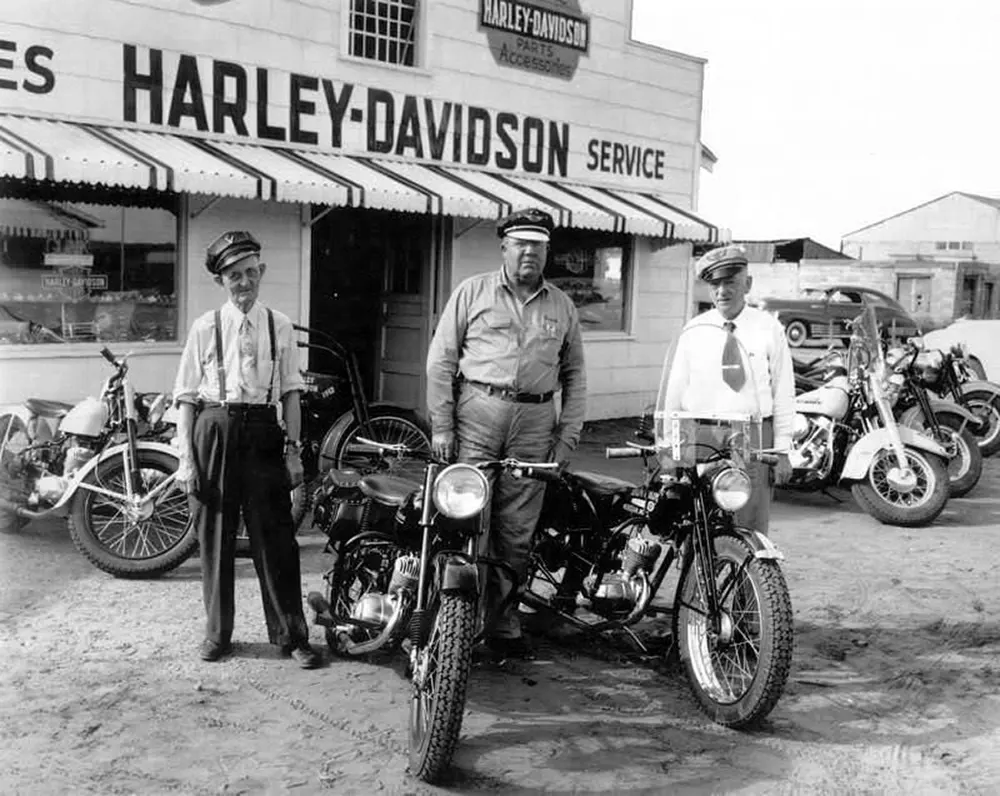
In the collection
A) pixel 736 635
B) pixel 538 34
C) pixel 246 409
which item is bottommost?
pixel 736 635

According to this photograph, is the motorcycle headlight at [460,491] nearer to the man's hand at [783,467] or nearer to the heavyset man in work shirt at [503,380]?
the heavyset man in work shirt at [503,380]

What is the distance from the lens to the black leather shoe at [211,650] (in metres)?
4.93

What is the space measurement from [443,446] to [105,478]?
7.57 ft

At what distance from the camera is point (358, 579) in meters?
4.87

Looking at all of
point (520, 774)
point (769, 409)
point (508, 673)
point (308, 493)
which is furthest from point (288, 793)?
point (308, 493)

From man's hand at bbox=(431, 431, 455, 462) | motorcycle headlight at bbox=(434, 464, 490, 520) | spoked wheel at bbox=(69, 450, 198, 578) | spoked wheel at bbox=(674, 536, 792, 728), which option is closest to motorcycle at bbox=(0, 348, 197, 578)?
spoked wheel at bbox=(69, 450, 198, 578)

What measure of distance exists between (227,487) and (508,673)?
1.43 meters

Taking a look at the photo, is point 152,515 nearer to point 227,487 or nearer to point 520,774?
point 227,487

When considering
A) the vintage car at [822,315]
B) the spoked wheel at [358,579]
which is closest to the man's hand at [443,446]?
the spoked wheel at [358,579]

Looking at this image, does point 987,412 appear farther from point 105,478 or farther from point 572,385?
point 105,478

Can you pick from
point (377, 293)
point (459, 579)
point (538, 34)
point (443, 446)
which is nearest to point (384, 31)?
point (538, 34)

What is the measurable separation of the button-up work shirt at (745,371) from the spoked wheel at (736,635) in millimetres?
864

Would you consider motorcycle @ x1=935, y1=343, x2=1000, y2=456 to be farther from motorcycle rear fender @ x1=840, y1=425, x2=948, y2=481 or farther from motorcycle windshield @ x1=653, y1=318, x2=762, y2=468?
motorcycle windshield @ x1=653, y1=318, x2=762, y2=468

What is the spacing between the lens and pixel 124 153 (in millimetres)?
8180
